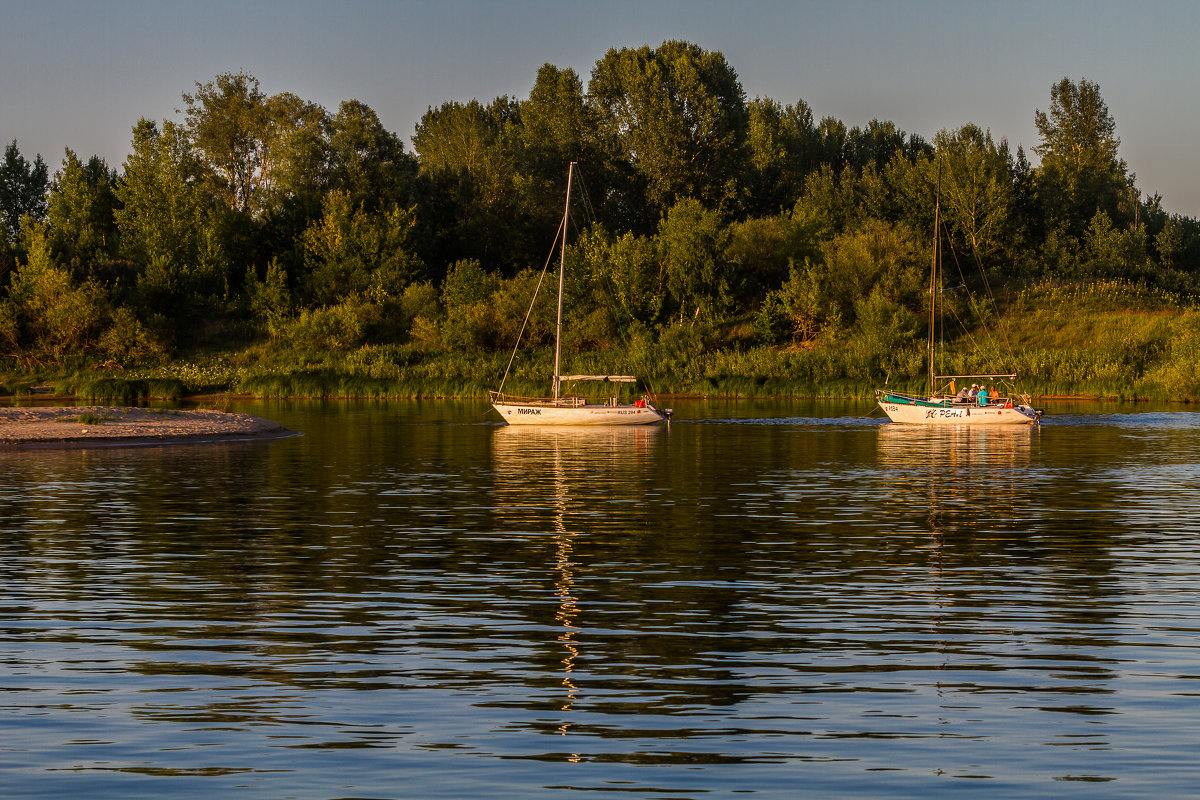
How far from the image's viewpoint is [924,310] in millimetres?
108125

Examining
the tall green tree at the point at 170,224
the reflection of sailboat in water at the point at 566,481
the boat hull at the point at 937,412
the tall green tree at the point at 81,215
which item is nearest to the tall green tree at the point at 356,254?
the tall green tree at the point at 170,224

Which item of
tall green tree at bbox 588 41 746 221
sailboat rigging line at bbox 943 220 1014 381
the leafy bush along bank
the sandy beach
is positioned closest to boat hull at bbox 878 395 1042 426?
the leafy bush along bank

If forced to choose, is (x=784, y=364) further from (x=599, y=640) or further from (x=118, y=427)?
(x=599, y=640)

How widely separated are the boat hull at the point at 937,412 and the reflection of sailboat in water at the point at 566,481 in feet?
47.6

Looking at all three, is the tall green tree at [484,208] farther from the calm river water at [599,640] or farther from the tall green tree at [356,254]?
the calm river water at [599,640]

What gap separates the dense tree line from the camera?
358ft

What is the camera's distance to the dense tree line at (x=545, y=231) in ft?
358

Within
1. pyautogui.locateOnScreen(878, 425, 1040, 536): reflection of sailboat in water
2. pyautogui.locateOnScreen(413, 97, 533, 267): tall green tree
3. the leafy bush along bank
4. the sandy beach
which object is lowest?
pyautogui.locateOnScreen(878, 425, 1040, 536): reflection of sailboat in water

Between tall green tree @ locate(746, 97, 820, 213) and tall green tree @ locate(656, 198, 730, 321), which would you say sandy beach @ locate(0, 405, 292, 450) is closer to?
tall green tree @ locate(656, 198, 730, 321)

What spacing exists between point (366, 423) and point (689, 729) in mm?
57176

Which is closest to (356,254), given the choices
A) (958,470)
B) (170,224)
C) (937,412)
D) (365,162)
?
(365,162)

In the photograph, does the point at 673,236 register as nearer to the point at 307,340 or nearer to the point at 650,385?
the point at 650,385

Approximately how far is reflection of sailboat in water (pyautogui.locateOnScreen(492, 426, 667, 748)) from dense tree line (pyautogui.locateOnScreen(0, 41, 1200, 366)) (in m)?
44.5

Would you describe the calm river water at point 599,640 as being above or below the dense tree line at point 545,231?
below
